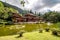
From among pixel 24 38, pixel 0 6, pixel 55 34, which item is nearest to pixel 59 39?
pixel 55 34

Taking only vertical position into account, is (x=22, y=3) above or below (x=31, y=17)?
above

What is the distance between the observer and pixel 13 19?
6041cm

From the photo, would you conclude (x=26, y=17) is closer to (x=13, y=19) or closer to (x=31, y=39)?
(x=13, y=19)

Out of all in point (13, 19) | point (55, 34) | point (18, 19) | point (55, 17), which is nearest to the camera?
point (55, 34)

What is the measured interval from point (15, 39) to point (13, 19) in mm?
46136

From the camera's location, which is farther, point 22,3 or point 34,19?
point 34,19

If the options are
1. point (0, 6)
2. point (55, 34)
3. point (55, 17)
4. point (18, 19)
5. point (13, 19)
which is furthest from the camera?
→ point (55, 17)

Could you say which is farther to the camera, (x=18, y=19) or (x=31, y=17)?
(x=31, y=17)

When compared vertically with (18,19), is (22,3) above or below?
above

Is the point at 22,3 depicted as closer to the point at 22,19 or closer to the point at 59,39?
the point at 59,39

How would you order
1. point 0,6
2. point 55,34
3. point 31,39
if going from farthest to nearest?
point 55,34, point 31,39, point 0,6

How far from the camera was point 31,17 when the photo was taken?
246 ft

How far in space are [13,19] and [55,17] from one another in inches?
921

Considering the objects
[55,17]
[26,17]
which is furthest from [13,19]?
[55,17]
